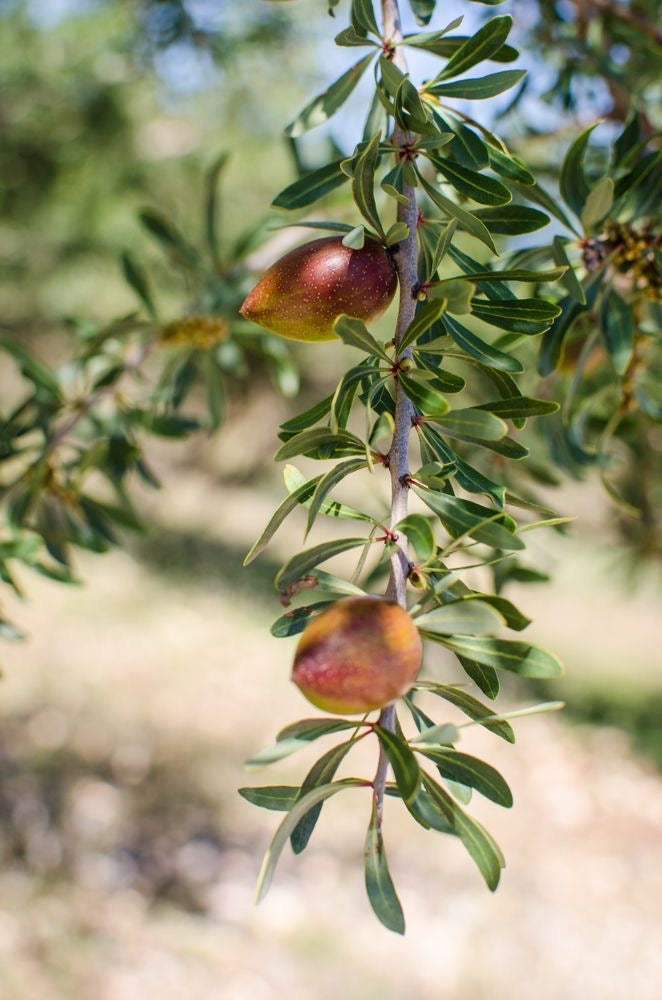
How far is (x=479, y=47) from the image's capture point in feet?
1.34

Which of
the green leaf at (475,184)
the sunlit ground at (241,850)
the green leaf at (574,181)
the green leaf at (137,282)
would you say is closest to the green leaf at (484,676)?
the green leaf at (475,184)

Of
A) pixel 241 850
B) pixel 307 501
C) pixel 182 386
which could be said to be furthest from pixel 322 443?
pixel 241 850

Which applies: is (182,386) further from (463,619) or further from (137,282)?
(463,619)

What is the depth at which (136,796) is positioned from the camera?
2.20 meters

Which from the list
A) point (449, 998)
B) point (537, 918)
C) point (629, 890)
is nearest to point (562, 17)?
point (449, 998)

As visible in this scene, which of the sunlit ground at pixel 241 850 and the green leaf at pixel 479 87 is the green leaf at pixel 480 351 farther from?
the sunlit ground at pixel 241 850

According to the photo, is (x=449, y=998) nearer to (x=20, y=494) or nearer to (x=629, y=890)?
(x=629, y=890)

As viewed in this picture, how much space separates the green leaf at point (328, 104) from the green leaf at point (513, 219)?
105mm

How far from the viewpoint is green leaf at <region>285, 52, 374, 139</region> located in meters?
0.48

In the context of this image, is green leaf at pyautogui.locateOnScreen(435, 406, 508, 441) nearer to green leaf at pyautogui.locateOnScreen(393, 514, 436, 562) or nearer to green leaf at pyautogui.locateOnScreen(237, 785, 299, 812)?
green leaf at pyautogui.locateOnScreen(393, 514, 436, 562)

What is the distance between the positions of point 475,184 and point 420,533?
0.18m

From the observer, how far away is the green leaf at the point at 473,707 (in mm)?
338

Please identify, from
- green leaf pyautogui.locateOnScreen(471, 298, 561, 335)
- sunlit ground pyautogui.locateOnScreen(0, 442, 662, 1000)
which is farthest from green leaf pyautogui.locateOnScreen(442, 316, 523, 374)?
sunlit ground pyautogui.locateOnScreen(0, 442, 662, 1000)

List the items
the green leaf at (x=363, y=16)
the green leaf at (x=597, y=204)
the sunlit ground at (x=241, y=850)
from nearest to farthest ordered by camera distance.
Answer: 1. the green leaf at (x=363, y=16)
2. the green leaf at (x=597, y=204)
3. the sunlit ground at (x=241, y=850)
